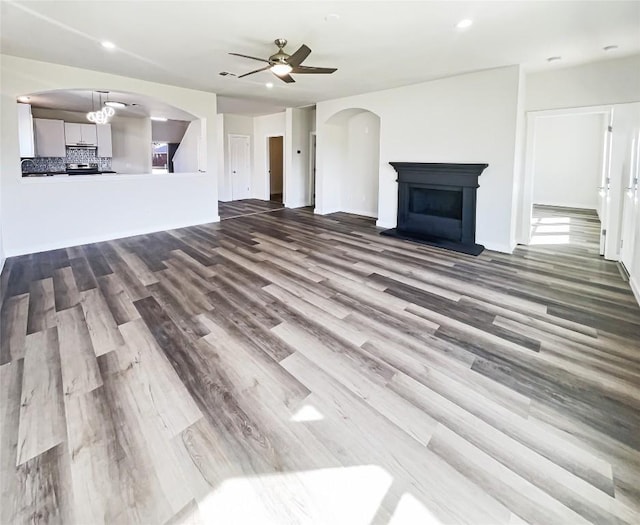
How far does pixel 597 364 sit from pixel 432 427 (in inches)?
62.7

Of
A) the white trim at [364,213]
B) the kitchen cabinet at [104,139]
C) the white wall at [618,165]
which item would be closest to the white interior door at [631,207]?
the white wall at [618,165]

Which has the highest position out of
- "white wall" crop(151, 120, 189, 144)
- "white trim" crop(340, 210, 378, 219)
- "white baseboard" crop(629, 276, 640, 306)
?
"white wall" crop(151, 120, 189, 144)

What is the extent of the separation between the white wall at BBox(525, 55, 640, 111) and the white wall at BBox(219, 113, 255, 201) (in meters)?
8.65

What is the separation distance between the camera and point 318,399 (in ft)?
7.16

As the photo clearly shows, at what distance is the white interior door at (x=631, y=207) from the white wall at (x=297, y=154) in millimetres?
7236

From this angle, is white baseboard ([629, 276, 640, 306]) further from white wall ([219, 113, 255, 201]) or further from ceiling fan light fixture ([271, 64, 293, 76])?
white wall ([219, 113, 255, 201])

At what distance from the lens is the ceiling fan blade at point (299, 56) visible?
3691 millimetres

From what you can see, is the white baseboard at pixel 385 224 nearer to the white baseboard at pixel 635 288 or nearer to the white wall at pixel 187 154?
the white baseboard at pixel 635 288

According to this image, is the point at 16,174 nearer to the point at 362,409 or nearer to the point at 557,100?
the point at 362,409

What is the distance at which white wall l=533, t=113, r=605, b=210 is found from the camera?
9.60 meters

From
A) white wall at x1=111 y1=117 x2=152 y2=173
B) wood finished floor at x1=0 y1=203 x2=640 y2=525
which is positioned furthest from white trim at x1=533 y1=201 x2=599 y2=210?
white wall at x1=111 y1=117 x2=152 y2=173

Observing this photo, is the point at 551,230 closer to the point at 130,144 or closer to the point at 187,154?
the point at 187,154

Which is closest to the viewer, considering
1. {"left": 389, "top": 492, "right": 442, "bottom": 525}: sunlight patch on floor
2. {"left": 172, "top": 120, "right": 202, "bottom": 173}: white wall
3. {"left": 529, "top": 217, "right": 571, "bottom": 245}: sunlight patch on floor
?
{"left": 389, "top": 492, "right": 442, "bottom": 525}: sunlight patch on floor

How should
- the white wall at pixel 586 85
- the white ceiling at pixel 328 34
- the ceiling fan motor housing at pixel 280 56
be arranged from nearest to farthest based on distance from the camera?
the white ceiling at pixel 328 34
the ceiling fan motor housing at pixel 280 56
the white wall at pixel 586 85
